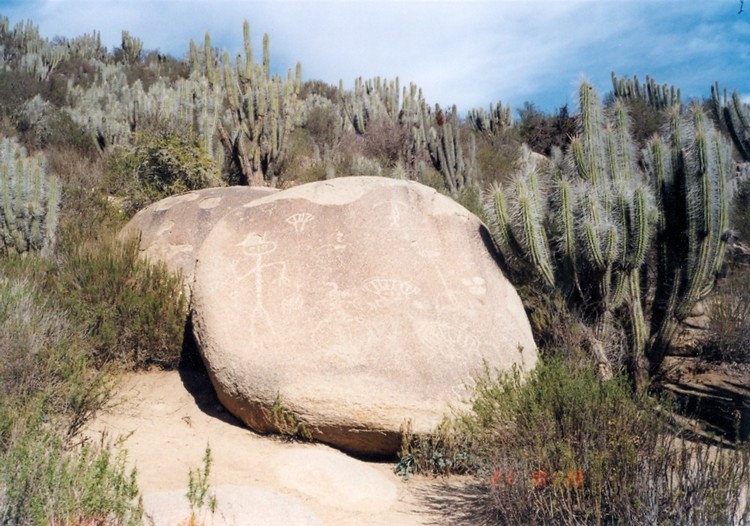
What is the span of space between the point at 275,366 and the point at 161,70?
26.9 meters

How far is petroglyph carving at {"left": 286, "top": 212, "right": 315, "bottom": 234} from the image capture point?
553 centimetres

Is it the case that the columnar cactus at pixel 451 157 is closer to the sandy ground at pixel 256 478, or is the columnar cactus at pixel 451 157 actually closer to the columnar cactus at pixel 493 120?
the columnar cactus at pixel 493 120

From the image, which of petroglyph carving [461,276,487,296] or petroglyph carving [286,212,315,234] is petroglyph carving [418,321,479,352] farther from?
petroglyph carving [286,212,315,234]

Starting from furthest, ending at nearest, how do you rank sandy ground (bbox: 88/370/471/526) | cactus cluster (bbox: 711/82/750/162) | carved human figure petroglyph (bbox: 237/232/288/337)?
cactus cluster (bbox: 711/82/750/162), carved human figure petroglyph (bbox: 237/232/288/337), sandy ground (bbox: 88/370/471/526)

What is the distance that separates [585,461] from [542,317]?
273cm

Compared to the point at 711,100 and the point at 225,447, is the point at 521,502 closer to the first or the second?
the point at 225,447

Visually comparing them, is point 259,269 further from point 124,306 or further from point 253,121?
point 253,121

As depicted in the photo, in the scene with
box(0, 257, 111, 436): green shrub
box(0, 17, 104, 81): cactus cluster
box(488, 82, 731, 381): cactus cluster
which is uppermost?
box(0, 17, 104, 81): cactus cluster

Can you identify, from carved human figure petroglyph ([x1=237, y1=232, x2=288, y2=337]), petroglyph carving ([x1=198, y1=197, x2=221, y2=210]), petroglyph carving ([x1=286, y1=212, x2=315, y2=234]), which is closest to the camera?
carved human figure petroglyph ([x1=237, y1=232, x2=288, y2=337])

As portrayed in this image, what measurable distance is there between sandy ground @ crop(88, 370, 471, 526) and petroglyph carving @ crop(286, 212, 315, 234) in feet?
5.35

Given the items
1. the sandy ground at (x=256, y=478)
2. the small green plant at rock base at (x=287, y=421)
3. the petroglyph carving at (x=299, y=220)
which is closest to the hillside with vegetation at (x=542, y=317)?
the sandy ground at (x=256, y=478)

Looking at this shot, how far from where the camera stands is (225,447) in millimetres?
4492

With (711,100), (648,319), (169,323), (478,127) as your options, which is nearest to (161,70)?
(478,127)

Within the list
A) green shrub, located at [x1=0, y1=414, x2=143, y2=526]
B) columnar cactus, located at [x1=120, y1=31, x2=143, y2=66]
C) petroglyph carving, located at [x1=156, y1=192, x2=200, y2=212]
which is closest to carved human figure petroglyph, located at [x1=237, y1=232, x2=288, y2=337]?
green shrub, located at [x1=0, y1=414, x2=143, y2=526]
